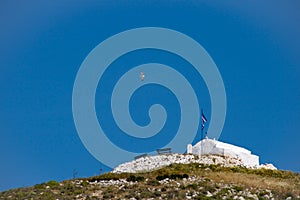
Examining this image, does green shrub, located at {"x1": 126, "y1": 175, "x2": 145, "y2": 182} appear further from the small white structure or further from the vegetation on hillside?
the small white structure

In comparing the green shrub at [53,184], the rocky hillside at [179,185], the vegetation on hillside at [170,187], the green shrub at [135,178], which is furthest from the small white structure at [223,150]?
the green shrub at [53,184]

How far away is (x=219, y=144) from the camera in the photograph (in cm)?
6606

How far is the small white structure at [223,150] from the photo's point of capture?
212ft

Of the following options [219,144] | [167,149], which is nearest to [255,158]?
[219,144]

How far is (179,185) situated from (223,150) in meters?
21.2

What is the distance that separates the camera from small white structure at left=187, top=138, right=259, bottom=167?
64.5 meters

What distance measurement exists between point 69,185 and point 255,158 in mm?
25415

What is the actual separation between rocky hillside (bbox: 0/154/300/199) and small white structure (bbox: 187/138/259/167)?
7047 mm

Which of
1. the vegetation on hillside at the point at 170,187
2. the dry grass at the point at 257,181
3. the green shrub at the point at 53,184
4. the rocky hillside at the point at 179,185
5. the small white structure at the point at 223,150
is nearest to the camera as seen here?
the vegetation on hillside at the point at 170,187

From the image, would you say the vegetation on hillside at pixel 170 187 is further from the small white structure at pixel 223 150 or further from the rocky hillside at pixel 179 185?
the small white structure at pixel 223 150

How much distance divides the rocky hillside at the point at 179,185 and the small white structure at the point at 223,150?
7.05m

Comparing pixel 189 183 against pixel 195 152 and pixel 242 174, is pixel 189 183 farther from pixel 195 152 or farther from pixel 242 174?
pixel 195 152

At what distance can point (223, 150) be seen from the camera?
64.7 metres

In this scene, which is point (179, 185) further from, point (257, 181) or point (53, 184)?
point (53, 184)
